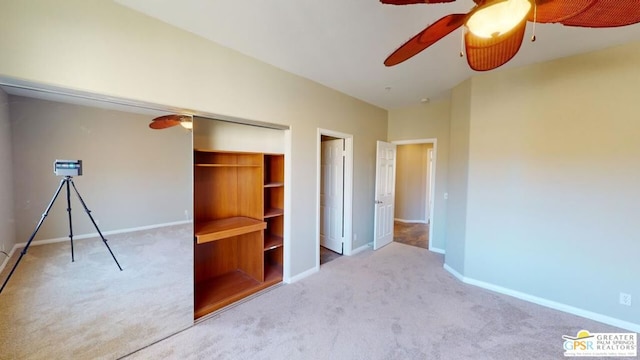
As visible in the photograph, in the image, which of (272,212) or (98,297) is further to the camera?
(272,212)

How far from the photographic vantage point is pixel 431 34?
1.24m

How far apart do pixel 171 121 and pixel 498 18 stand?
2363 mm

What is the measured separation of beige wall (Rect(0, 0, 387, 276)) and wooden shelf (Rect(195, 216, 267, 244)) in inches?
22.4

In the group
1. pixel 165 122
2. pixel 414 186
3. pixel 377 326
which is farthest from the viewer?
pixel 414 186

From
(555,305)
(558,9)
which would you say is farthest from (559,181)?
(558,9)

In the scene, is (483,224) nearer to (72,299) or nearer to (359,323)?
(359,323)

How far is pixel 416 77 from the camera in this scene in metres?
3.11

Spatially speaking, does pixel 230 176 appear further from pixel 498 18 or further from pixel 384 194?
pixel 384 194

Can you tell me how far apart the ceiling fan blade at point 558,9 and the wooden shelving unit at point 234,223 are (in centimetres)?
252

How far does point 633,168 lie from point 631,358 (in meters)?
1.67

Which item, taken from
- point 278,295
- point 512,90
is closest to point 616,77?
point 512,90

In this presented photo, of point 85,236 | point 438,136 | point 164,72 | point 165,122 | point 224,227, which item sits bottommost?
point 224,227

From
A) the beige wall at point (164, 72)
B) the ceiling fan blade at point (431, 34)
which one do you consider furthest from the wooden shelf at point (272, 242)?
the ceiling fan blade at point (431, 34)

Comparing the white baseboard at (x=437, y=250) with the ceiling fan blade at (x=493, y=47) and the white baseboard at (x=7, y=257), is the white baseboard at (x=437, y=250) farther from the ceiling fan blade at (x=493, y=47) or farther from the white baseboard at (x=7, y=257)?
the white baseboard at (x=7, y=257)
